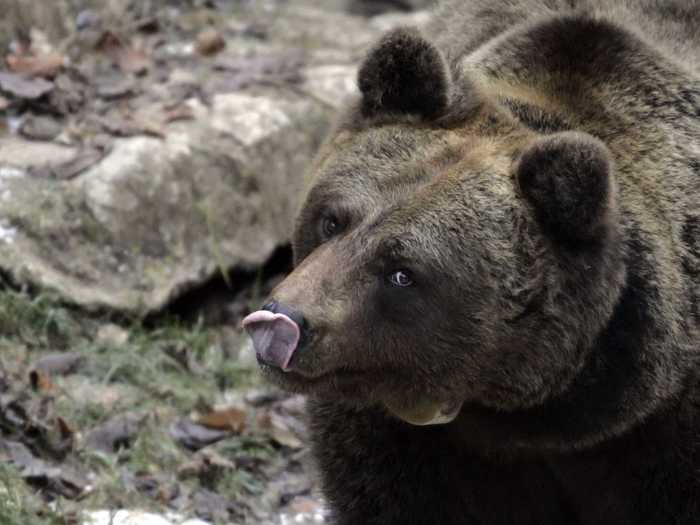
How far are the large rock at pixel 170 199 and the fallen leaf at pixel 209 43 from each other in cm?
50

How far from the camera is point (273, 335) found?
478 cm

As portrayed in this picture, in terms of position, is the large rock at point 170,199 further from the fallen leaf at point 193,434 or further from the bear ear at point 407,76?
the bear ear at point 407,76

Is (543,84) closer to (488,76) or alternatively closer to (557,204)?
(488,76)

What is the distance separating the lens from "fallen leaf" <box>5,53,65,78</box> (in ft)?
30.6

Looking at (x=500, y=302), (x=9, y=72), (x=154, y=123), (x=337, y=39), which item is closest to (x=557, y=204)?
(x=500, y=302)

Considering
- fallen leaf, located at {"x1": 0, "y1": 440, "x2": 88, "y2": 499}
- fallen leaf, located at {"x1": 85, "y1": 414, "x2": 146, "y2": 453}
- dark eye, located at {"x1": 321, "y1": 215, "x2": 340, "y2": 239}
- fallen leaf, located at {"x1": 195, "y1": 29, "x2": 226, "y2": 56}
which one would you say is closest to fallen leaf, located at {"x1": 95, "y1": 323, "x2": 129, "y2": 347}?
fallen leaf, located at {"x1": 85, "y1": 414, "x2": 146, "y2": 453}

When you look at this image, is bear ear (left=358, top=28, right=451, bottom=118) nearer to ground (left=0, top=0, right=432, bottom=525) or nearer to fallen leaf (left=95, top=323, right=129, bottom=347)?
ground (left=0, top=0, right=432, bottom=525)

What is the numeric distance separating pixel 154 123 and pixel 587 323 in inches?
187

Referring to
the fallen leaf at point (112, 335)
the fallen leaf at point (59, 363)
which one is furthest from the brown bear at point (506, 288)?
the fallen leaf at point (112, 335)

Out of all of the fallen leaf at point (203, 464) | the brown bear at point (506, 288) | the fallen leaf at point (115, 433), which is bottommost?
the fallen leaf at point (203, 464)

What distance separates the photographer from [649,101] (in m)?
5.64

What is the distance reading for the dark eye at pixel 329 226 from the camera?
5.27 meters

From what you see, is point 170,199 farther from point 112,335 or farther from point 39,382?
point 39,382

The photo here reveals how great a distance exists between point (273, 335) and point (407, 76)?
1293mm
